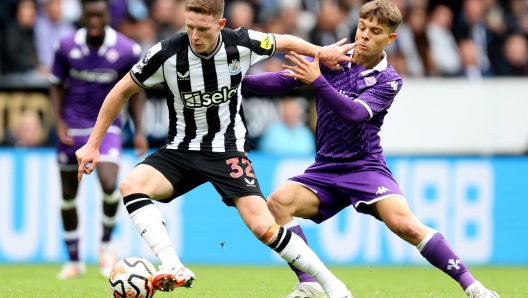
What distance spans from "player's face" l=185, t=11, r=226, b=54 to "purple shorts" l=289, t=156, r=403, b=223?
135 cm

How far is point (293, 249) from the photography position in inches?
244

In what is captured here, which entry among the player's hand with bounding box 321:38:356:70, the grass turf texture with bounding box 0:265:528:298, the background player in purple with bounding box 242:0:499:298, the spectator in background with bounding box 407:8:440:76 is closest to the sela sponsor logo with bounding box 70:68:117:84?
the grass turf texture with bounding box 0:265:528:298

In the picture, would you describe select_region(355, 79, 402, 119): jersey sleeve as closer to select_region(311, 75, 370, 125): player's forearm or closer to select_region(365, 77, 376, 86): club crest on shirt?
select_region(365, 77, 376, 86): club crest on shirt

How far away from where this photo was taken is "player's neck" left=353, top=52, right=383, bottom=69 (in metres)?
6.80

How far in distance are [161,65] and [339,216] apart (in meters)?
5.71

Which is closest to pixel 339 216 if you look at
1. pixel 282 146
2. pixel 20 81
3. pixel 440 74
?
pixel 282 146

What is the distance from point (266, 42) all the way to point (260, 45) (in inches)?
2.3

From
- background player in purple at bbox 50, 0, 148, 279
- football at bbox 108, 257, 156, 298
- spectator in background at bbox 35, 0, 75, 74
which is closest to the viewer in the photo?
football at bbox 108, 257, 156, 298

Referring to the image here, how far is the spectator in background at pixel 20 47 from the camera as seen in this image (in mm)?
12289

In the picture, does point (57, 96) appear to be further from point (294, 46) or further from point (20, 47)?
point (294, 46)

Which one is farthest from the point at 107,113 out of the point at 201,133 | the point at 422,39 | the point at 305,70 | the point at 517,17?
the point at 517,17

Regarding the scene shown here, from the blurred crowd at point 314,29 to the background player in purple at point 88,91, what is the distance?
6.84 feet

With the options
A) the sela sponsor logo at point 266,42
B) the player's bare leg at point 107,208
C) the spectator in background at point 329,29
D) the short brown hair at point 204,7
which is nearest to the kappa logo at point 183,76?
the short brown hair at point 204,7

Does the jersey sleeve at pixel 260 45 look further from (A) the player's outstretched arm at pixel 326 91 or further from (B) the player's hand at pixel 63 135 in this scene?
(B) the player's hand at pixel 63 135
